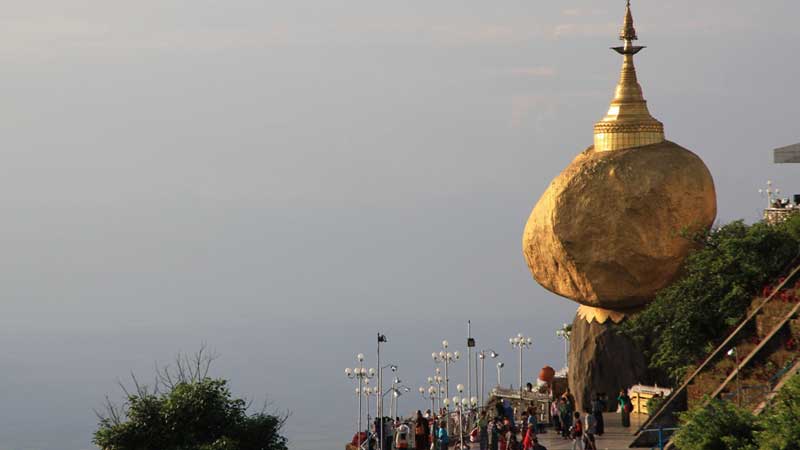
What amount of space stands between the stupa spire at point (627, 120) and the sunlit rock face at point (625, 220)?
41 centimetres

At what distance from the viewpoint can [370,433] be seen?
144 feet

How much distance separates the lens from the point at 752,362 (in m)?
33.3

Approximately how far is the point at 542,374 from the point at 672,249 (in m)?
11.1

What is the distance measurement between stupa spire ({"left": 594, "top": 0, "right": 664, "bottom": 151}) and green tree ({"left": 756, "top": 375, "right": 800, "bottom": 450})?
68.5 ft

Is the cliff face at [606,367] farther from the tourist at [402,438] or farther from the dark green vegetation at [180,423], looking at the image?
the dark green vegetation at [180,423]

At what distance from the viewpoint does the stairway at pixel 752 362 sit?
32.2 m

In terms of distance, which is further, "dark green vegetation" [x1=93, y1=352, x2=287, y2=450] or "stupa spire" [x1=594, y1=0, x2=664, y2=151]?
"stupa spire" [x1=594, y1=0, x2=664, y2=151]

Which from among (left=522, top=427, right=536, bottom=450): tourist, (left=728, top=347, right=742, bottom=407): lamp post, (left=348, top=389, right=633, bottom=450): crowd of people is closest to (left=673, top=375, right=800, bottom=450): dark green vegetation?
(left=728, top=347, right=742, bottom=407): lamp post

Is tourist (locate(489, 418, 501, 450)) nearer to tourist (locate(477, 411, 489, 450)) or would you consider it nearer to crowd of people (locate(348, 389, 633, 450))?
crowd of people (locate(348, 389, 633, 450))

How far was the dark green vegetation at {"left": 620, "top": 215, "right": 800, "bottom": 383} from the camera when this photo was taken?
3953 centimetres

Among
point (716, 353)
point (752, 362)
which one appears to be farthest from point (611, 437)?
point (752, 362)

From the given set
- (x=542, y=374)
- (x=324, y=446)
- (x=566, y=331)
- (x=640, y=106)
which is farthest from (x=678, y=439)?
(x=324, y=446)

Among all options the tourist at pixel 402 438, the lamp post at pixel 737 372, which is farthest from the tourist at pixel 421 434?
the lamp post at pixel 737 372

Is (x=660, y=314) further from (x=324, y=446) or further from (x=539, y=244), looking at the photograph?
(x=324, y=446)
